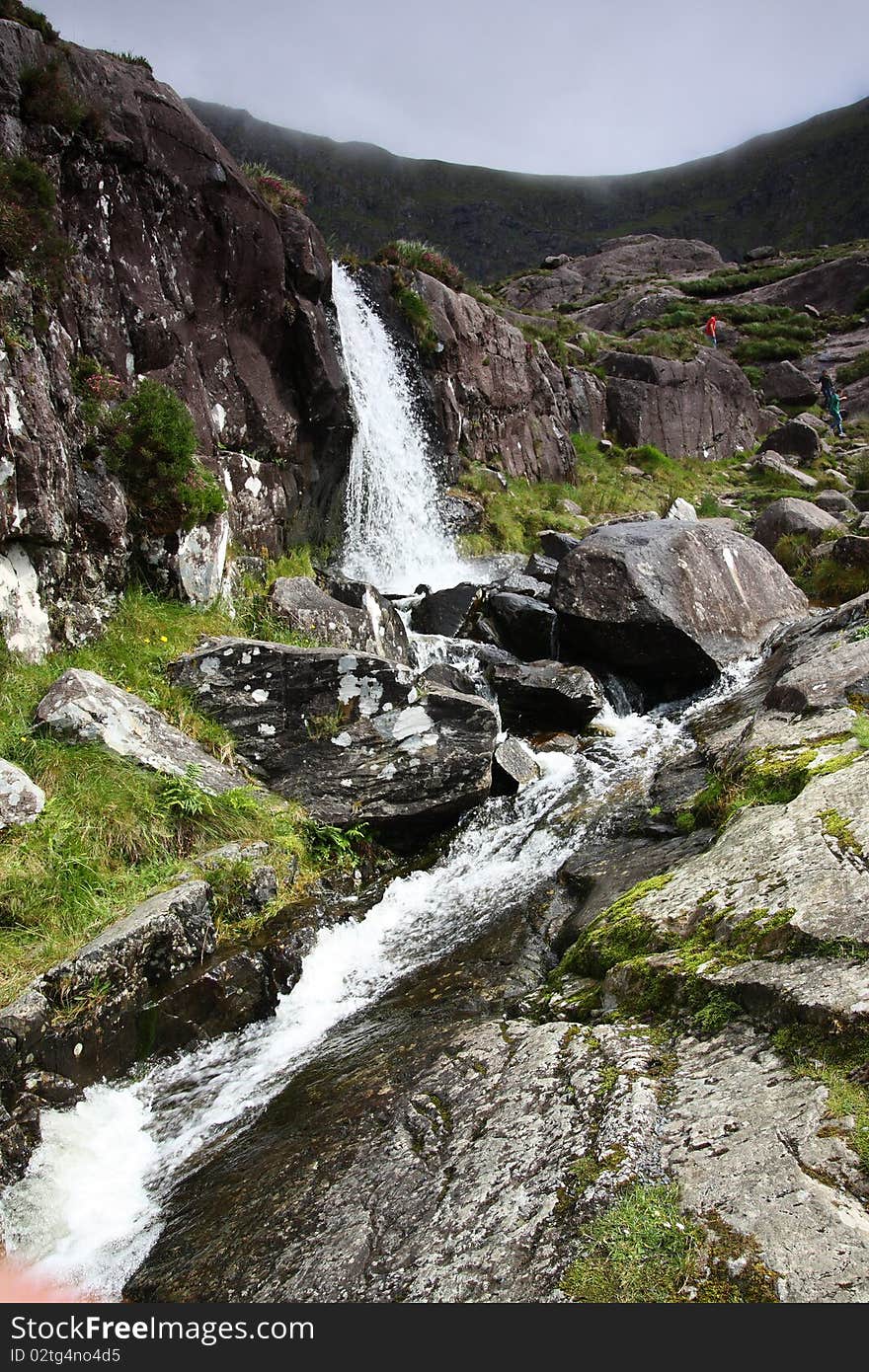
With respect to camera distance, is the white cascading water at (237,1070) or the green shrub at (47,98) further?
the green shrub at (47,98)

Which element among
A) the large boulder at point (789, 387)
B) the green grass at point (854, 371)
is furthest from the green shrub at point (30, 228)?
the green grass at point (854, 371)

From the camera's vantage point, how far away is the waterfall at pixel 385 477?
1634 cm

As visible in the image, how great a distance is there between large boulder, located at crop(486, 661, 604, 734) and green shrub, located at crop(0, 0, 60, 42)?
11.0 metres

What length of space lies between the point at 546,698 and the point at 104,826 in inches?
253

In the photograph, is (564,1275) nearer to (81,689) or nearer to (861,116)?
(81,689)

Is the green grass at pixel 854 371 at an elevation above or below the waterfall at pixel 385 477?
above

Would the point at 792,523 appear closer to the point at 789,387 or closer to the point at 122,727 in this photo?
the point at 122,727

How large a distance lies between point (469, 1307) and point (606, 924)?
248cm

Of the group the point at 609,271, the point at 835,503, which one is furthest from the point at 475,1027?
the point at 609,271

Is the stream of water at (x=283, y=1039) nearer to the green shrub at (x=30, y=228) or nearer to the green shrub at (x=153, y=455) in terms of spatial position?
the green shrub at (x=153, y=455)

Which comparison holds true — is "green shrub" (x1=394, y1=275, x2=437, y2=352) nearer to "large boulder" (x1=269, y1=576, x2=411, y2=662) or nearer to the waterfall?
the waterfall

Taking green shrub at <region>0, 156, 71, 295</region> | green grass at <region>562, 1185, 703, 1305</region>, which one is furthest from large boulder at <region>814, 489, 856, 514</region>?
green grass at <region>562, 1185, 703, 1305</region>

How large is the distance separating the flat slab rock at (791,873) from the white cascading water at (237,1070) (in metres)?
2.16

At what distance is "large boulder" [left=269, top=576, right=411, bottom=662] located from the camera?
1037cm
